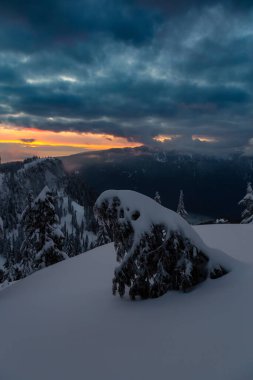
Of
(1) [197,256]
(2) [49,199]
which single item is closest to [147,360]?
(1) [197,256]

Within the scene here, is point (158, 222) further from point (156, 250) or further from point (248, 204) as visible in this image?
point (248, 204)

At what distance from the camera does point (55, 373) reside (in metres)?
6.71

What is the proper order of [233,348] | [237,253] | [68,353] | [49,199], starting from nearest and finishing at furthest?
[233,348] → [68,353] → [237,253] → [49,199]

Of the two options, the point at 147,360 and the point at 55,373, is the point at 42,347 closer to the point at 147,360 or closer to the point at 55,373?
the point at 55,373

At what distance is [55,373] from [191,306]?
3.57 metres

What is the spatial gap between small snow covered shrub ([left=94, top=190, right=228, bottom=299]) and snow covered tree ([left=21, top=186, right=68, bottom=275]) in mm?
16110

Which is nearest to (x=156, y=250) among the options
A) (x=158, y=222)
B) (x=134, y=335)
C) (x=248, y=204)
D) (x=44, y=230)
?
(x=158, y=222)

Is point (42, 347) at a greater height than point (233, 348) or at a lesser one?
lesser

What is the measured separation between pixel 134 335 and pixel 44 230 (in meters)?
19.7

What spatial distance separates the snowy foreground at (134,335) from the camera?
5953 mm

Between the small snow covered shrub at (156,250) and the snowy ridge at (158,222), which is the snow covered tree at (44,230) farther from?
the snowy ridge at (158,222)

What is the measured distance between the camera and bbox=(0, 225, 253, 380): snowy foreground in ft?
19.5

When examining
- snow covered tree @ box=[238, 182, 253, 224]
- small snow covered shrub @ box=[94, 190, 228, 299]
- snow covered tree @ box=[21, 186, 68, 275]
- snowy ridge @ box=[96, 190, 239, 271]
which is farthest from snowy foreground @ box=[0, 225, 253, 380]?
snow covered tree @ box=[238, 182, 253, 224]

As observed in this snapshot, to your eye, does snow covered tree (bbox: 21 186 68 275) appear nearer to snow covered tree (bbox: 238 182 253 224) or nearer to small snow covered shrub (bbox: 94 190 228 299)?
small snow covered shrub (bbox: 94 190 228 299)
